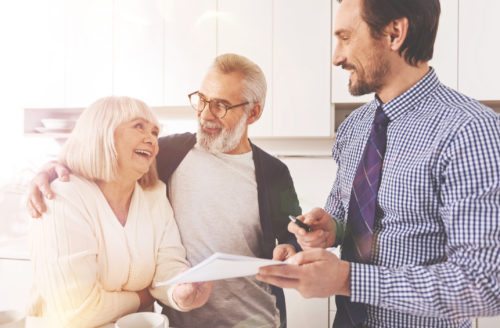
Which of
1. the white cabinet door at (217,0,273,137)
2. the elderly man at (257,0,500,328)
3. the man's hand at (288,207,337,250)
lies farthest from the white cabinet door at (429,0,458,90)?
the man's hand at (288,207,337,250)

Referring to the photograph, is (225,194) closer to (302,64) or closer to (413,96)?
(413,96)

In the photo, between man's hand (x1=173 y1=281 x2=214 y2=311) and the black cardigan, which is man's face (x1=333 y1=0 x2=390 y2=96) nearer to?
the black cardigan

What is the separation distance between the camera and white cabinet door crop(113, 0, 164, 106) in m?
1.85

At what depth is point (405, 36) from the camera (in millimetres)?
845

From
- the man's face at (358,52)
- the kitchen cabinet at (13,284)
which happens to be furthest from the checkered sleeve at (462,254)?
the kitchen cabinet at (13,284)

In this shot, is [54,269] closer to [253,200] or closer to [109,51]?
[253,200]

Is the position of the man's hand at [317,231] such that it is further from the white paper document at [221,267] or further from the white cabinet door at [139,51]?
the white cabinet door at [139,51]

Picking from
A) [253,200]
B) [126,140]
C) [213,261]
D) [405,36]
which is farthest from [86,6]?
[213,261]

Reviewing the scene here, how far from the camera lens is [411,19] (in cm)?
84

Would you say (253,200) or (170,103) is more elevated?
(170,103)

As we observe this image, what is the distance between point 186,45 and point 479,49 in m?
1.44

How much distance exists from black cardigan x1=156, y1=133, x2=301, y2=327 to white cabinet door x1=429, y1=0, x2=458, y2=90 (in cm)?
121

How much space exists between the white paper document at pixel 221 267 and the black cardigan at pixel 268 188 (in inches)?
15.1

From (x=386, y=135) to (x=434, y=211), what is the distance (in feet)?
0.70
